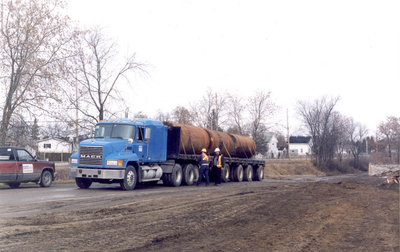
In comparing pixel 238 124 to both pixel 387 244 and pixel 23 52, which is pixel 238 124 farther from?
pixel 387 244

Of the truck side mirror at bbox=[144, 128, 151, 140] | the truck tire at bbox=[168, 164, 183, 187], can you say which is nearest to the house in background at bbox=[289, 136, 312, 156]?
the truck tire at bbox=[168, 164, 183, 187]

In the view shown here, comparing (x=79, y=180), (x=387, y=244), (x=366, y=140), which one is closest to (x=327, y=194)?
(x=387, y=244)

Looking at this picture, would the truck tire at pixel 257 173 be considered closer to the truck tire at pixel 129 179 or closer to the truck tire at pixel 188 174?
the truck tire at pixel 188 174

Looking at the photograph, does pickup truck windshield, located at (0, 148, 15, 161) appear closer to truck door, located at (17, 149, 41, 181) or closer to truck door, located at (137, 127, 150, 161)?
truck door, located at (17, 149, 41, 181)

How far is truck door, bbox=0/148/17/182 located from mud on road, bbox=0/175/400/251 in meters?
5.46

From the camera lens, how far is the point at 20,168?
1683 centimetres

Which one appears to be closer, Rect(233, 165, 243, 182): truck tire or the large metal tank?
the large metal tank

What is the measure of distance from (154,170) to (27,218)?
1027 cm

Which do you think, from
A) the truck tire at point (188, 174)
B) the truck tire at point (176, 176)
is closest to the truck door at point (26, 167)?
the truck tire at point (176, 176)

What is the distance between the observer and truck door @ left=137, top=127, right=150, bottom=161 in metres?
18.0

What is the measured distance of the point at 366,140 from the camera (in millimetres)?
106500

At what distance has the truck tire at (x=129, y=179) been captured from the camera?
1670 centimetres

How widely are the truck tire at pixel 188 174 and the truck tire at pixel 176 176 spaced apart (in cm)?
39

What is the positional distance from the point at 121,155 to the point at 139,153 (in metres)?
1.35
